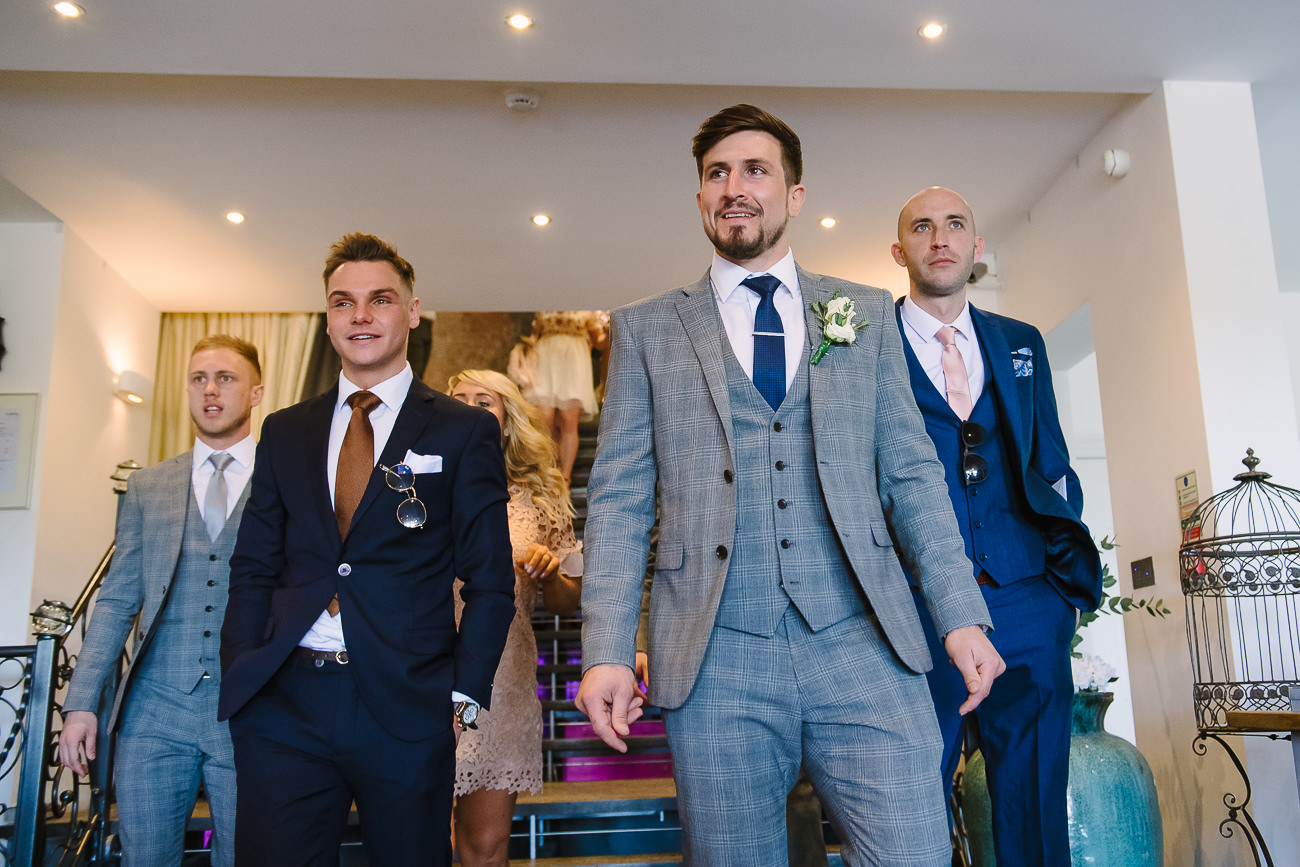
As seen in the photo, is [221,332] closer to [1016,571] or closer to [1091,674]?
[1091,674]

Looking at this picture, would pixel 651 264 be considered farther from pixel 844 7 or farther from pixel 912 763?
pixel 912 763

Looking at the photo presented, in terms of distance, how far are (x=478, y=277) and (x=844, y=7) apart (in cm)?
386

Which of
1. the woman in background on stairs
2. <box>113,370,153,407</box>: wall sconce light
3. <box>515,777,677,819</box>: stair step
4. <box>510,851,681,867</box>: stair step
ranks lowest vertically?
<box>510,851,681,867</box>: stair step

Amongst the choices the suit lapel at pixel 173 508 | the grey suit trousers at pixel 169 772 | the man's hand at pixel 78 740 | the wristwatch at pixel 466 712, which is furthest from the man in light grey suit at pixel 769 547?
the man's hand at pixel 78 740

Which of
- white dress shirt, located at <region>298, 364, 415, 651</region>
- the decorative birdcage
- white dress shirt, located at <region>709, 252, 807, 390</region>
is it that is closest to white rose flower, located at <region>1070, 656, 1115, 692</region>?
the decorative birdcage

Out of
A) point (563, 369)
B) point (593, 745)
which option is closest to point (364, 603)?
point (593, 745)

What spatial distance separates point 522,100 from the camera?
17.1 ft

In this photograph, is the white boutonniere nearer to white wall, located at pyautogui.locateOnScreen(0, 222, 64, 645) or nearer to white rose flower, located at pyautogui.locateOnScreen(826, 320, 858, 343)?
white rose flower, located at pyautogui.locateOnScreen(826, 320, 858, 343)

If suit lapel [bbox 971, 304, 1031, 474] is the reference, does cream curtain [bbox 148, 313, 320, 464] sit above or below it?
above

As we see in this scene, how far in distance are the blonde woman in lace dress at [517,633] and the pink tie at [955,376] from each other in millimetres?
1571

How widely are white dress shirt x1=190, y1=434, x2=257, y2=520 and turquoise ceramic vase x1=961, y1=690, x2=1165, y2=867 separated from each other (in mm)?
2537

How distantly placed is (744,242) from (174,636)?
2.09 metres

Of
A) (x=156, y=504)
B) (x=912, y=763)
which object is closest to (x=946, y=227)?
(x=912, y=763)

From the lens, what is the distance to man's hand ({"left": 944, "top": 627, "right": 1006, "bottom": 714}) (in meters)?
1.86
